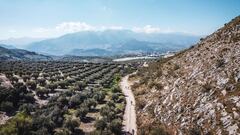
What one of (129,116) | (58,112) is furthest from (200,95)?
(58,112)

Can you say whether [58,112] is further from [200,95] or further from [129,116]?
[200,95]

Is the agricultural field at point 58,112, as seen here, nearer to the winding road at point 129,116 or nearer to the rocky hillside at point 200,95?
the winding road at point 129,116

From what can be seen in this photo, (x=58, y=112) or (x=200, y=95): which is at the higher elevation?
(x=200, y=95)

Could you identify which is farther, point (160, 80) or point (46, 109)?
point (160, 80)

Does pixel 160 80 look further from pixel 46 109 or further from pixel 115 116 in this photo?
pixel 46 109

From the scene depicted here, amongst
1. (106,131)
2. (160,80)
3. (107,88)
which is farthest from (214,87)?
(107,88)

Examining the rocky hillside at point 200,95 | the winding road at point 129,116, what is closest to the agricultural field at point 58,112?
the winding road at point 129,116

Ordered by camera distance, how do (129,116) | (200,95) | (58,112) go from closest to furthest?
(200,95), (58,112), (129,116)

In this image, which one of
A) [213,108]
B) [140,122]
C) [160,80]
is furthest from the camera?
[160,80]

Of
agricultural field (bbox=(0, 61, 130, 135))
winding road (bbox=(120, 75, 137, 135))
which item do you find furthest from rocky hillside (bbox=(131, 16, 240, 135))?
agricultural field (bbox=(0, 61, 130, 135))
